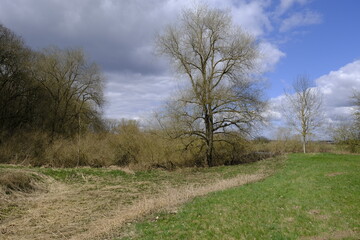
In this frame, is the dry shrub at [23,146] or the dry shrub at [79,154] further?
the dry shrub at [79,154]

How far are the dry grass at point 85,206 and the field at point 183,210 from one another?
0.03m

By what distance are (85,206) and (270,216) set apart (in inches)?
290

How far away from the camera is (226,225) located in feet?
A: 26.0

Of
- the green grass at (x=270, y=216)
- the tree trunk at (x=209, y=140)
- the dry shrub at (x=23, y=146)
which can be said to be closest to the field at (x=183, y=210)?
the green grass at (x=270, y=216)

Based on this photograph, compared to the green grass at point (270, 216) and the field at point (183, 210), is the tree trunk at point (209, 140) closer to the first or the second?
the field at point (183, 210)

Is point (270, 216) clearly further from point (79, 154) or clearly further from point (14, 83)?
point (14, 83)

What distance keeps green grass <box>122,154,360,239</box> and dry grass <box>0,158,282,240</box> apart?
1.17 m

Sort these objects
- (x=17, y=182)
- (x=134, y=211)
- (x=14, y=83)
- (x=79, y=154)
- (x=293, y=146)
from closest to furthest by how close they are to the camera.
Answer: (x=134, y=211), (x=17, y=182), (x=79, y=154), (x=14, y=83), (x=293, y=146)

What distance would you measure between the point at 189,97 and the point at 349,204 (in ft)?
60.0

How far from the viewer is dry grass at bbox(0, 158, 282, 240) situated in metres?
8.60

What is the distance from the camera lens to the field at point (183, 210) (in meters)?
7.53

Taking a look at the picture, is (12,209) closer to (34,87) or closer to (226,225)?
(226,225)

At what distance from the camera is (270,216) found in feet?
28.0

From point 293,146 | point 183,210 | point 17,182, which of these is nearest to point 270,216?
point 183,210
